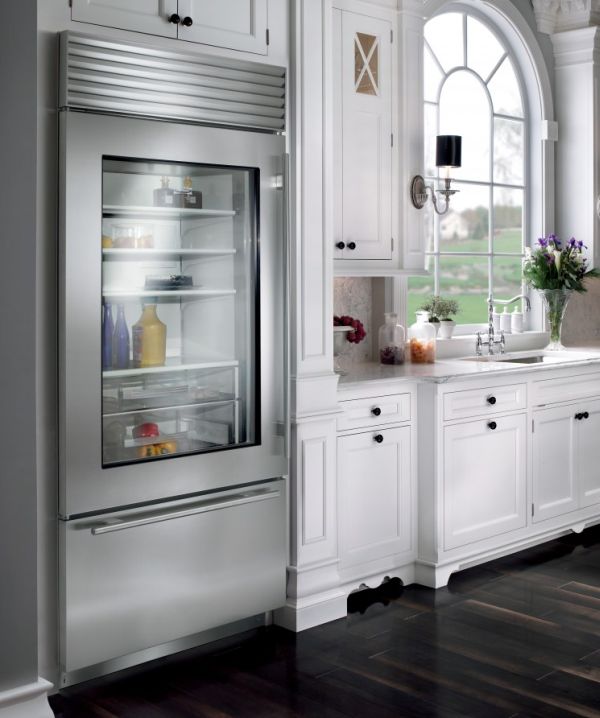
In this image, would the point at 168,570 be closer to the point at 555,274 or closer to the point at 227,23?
the point at 227,23

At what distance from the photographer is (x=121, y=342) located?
116 inches

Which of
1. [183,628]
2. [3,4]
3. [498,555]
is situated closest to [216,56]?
[3,4]

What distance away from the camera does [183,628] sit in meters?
3.10

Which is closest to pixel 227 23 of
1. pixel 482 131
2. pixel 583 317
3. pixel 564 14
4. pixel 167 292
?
pixel 167 292

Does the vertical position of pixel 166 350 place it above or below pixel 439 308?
below

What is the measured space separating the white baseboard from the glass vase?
343cm

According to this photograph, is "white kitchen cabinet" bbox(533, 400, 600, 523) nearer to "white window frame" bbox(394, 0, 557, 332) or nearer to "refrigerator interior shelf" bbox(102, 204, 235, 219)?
"white window frame" bbox(394, 0, 557, 332)

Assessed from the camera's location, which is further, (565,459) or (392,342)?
(565,459)

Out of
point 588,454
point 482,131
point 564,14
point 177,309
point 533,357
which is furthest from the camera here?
point 564,14

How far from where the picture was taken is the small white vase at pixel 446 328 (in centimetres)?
474

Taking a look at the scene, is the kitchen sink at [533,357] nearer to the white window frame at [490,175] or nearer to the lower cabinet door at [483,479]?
the white window frame at [490,175]

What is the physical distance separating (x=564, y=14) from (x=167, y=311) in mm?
3447

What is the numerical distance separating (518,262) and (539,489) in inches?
62.9

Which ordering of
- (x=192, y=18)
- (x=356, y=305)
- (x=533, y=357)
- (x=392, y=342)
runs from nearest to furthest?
(x=192, y=18) < (x=392, y=342) < (x=356, y=305) < (x=533, y=357)
